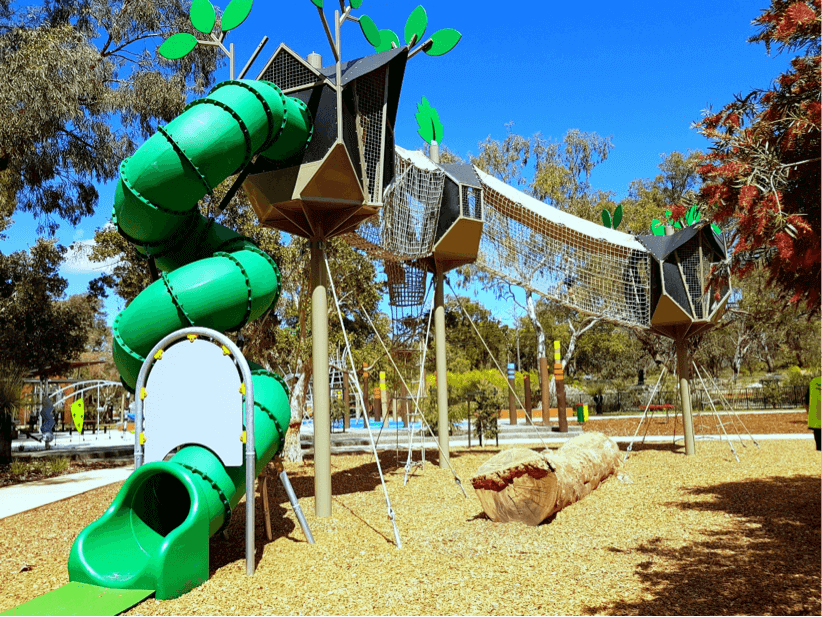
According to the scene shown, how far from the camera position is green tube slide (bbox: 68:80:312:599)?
15.9 ft

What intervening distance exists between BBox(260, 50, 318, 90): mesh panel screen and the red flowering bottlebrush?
428cm

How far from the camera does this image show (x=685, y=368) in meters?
12.4

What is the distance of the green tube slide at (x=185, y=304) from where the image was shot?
484 cm

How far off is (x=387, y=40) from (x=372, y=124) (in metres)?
1.33

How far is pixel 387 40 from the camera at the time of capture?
27.3ft

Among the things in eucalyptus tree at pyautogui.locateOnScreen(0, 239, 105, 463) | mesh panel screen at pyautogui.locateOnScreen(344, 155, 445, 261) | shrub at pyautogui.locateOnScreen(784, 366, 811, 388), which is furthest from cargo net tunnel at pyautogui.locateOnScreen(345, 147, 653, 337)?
shrub at pyautogui.locateOnScreen(784, 366, 811, 388)

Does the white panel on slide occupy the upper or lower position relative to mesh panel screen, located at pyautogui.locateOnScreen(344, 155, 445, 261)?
lower

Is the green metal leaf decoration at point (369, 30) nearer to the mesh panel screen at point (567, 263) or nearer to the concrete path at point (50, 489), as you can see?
the mesh panel screen at point (567, 263)

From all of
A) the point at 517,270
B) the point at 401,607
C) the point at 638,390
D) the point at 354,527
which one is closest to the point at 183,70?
the point at 517,270

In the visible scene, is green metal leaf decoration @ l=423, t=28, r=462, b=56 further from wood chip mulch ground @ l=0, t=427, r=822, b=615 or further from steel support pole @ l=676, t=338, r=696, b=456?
steel support pole @ l=676, t=338, r=696, b=456

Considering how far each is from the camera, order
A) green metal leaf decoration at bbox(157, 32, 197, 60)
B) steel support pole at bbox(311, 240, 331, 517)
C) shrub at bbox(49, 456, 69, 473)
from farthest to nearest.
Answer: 1. shrub at bbox(49, 456, 69, 473)
2. steel support pole at bbox(311, 240, 331, 517)
3. green metal leaf decoration at bbox(157, 32, 197, 60)

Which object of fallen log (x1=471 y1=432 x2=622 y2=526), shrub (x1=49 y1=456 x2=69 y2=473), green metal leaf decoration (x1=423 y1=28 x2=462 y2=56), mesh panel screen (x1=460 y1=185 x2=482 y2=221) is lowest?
shrub (x1=49 y1=456 x2=69 y2=473)

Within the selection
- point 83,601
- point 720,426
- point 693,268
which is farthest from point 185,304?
point 720,426

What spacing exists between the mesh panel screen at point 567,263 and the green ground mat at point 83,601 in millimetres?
8233
